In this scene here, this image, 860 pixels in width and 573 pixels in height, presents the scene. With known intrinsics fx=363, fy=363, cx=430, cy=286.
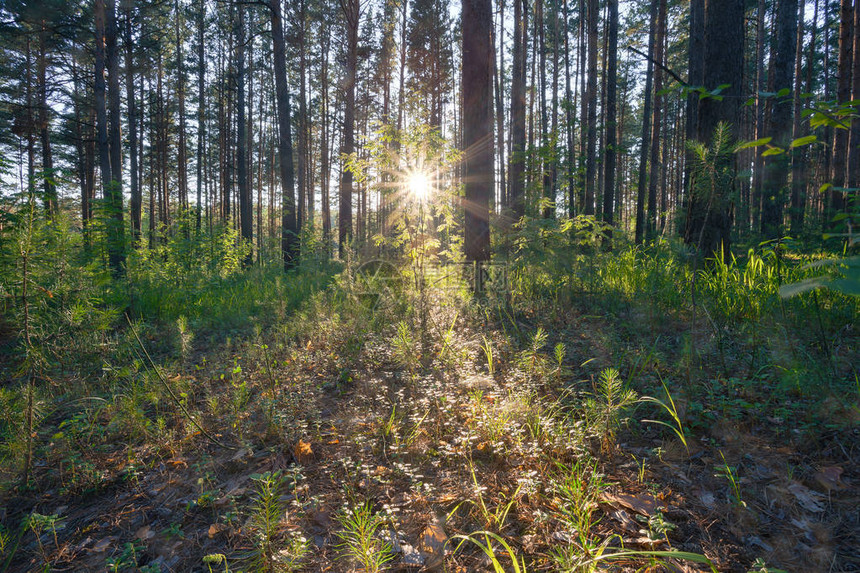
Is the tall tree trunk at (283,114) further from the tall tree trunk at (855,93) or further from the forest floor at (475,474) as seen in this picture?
the tall tree trunk at (855,93)

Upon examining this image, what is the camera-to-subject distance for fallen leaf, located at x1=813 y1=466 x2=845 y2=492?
62.5 inches

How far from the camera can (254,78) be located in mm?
25297

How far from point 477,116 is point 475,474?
5.51 metres

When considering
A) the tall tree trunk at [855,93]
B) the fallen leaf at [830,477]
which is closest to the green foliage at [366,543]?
the fallen leaf at [830,477]

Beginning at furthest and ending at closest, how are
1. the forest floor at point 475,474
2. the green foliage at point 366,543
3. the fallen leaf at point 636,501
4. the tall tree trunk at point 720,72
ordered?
the tall tree trunk at point 720,72 → the fallen leaf at point 636,501 → the forest floor at point 475,474 → the green foliage at point 366,543

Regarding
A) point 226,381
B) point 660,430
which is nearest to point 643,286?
point 660,430

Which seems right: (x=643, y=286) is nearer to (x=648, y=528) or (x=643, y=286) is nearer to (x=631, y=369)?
(x=631, y=369)

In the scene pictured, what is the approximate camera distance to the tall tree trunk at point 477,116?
5.82m

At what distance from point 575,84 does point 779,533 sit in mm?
27724

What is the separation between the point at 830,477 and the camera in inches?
64.4

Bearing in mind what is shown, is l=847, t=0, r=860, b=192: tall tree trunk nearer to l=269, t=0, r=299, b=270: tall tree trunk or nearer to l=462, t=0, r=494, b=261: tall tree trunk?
l=462, t=0, r=494, b=261: tall tree trunk

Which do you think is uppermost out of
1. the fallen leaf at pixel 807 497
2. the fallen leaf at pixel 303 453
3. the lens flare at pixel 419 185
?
the lens flare at pixel 419 185

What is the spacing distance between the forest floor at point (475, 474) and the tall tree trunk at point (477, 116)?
3.31 metres

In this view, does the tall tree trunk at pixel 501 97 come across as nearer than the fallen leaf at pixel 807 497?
No
